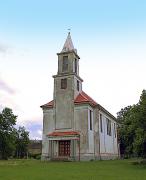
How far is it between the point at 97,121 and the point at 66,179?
31.0m

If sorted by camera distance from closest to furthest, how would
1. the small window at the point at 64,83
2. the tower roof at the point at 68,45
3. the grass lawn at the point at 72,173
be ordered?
the grass lawn at the point at 72,173, the small window at the point at 64,83, the tower roof at the point at 68,45

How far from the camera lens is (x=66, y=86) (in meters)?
45.9

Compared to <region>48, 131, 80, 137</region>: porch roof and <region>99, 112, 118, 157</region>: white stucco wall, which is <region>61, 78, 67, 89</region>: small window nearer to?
<region>48, 131, 80, 137</region>: porch roof

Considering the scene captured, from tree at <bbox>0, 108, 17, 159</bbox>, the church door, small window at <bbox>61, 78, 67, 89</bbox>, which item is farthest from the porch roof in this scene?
tree at <bbox>0, 108, 17, 159</bbox>

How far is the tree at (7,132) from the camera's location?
53125mm

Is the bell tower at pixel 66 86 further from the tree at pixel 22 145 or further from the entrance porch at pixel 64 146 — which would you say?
the tree at pixel 22 145

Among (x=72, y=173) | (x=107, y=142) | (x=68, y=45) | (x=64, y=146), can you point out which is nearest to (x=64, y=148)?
(x=64, y=146)

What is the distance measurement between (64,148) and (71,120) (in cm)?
431

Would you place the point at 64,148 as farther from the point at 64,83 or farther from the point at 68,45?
the point at 68,45

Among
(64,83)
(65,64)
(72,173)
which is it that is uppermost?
(65,64)

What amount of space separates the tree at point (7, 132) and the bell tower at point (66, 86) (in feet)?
44.7

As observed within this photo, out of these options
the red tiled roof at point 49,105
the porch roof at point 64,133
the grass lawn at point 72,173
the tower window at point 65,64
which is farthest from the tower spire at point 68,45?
the grass lawn at point 72,173

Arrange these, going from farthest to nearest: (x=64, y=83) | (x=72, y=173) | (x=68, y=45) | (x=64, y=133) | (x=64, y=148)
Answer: (x=68, y=45)
(x=64, y=83)
(x=64, y=148)
(x=64, y=133)
(x=72, y=173)

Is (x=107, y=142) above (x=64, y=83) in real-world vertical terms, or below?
below
